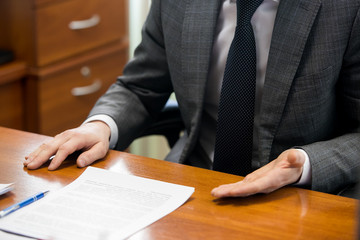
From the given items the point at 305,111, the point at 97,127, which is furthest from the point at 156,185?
the point at 305,111

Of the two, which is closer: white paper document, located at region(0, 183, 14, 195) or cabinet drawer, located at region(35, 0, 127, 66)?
white paper document, located at region(0, 183, 14, 195)

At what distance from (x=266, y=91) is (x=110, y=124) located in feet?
1.16

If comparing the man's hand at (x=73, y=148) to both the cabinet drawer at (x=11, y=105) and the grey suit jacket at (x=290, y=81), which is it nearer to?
the grey suit jacket at (x=290, y=81)

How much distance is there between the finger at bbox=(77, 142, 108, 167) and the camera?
41.7 inches

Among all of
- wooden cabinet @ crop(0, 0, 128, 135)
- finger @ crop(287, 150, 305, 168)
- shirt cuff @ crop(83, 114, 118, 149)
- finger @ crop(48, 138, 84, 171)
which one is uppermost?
finger @ crop(287, 150, 305, 168)

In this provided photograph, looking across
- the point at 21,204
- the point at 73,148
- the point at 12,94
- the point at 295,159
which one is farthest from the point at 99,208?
the point at 12,94

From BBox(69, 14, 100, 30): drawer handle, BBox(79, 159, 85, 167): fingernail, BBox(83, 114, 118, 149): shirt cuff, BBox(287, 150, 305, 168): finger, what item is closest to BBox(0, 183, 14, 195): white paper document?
BBox(79, 159, 85, 167): fingernail

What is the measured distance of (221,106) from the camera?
4.03 ft

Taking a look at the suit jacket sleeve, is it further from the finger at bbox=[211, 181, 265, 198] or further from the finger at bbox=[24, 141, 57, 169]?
the finger at bbox=[24, 141, 57, 169]

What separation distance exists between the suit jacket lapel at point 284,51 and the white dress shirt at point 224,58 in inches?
2.5

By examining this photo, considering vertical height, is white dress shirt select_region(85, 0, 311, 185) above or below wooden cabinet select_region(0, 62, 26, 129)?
above

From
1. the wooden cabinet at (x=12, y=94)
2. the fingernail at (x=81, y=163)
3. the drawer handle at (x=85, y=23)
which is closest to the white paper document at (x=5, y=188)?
the fingernail at (x=81, y=163)

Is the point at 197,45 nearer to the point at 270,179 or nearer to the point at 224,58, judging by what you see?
the point at 224,58

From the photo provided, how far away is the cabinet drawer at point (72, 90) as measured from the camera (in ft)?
7.52
